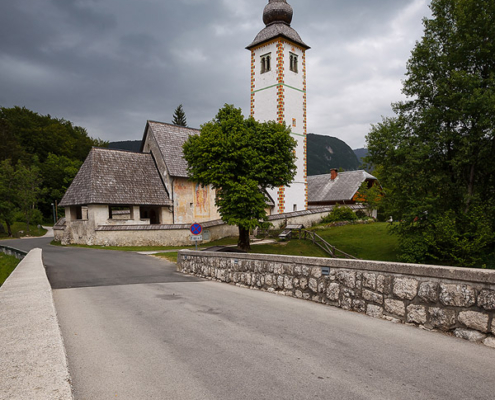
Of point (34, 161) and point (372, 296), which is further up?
point (34, 161)

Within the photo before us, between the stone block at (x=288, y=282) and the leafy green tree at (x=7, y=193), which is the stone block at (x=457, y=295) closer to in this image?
the stone block at (x=288, y=282)

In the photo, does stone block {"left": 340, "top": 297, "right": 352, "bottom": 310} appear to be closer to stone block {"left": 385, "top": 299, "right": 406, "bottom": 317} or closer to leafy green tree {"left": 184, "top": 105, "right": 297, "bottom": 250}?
stone block {"left": 385, "top": 299, "right": 406, "bottom": 317}

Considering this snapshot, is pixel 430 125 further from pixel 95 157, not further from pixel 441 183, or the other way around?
pixel 95 157

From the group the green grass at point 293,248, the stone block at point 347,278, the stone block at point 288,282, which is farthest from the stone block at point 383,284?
the green grass at point 293,248

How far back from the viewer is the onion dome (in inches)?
1525

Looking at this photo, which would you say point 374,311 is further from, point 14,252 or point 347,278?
point 14,252

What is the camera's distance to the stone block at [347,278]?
7.28 metres

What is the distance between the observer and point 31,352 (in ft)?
13.6

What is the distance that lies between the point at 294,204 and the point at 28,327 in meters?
35.4

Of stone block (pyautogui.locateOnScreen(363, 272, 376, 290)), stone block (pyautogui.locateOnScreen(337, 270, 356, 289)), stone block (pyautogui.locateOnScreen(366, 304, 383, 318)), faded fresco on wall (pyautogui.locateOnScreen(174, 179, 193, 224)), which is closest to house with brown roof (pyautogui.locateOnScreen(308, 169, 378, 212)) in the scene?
faded fresco on wall (pyautogui.locateOnScreen(174, 179, 193, 224))

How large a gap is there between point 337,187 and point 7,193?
45.8 m

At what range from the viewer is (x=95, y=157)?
3316 cm

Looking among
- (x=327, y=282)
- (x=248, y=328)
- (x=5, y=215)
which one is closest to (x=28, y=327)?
(x=248, y=328)

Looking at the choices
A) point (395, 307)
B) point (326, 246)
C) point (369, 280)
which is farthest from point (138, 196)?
point (395, 307)
